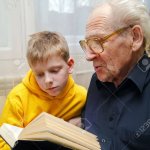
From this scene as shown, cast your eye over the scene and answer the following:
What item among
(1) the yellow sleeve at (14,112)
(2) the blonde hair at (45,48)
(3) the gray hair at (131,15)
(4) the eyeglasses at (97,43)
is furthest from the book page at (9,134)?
(3) the gray hair at (131,15)

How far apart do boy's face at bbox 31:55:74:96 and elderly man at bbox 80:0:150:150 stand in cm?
14

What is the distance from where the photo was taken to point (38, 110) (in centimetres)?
123

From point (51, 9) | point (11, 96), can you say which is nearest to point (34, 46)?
point (11, 96)

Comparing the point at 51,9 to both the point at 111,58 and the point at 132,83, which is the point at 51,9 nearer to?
the point at 111,58

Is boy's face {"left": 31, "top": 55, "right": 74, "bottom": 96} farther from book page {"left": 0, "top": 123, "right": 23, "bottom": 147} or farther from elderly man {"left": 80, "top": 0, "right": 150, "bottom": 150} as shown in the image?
book page {"left": 0, "top": 123, "right": 23, "bottom": 147}

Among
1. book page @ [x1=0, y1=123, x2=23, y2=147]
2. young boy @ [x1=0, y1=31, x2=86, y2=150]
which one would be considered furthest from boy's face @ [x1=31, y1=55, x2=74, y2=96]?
book page @ [x1=0, y1=123, x2=23, y2=147]

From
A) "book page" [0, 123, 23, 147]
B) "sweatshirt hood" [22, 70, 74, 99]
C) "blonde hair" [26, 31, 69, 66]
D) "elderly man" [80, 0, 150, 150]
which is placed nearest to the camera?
"book page" [0, 123, 23, 147]

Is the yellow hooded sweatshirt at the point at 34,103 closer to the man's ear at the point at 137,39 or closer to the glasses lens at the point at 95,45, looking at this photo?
the glasses lens at the point at 95,45

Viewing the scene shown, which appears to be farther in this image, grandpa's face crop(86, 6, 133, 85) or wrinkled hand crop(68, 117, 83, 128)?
wrinkled hand crop(68, 117, 83, 128)

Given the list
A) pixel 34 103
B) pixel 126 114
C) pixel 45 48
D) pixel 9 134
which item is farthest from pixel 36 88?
pixel 126 114

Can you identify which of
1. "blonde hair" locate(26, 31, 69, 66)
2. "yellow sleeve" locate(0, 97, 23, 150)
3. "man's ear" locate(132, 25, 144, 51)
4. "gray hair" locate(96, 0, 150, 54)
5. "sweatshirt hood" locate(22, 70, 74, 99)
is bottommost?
"yellow sleeve" locate(0, 97, 23, 150)

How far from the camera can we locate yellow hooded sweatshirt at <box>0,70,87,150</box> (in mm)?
1190

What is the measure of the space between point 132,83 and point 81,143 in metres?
0.38

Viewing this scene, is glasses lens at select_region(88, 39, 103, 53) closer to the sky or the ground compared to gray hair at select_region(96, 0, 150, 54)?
closer to the ground
